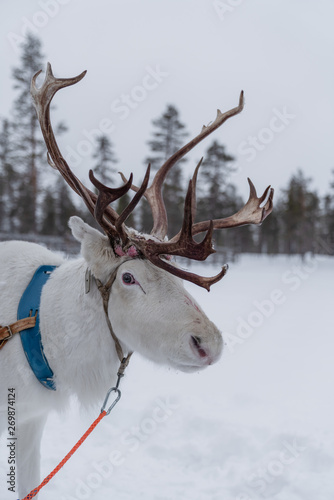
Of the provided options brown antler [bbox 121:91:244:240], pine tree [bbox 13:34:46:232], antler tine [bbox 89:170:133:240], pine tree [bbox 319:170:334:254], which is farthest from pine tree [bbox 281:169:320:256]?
antler tine [bbox 89:170:133:240]

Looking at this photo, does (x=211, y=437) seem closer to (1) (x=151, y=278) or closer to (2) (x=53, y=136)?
(1) (x=151, y=278)

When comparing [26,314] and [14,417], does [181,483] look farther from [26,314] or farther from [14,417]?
[26,314]

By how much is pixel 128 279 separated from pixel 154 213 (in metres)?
0.92

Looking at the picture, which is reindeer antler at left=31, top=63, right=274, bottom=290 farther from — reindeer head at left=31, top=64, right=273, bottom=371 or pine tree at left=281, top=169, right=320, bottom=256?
pine tree at left=281, top=169, right=320, bottom=256

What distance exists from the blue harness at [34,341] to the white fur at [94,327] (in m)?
0.04

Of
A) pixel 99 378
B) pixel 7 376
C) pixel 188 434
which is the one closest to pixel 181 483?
pixel 188 434

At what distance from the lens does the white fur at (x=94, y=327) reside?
1877 mm

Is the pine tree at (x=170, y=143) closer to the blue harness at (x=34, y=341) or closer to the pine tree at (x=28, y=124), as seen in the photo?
the pine tree at (x=28, y=124)

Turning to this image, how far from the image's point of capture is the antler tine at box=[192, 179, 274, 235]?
2.42 metres

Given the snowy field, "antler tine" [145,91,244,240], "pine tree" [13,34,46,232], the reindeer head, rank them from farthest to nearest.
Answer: "pine tree" [13,34,46,232] → the snowy field → "antler tine" [145,91,244,240] → the reindeer head

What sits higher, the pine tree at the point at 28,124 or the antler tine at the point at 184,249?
the pine tree at the point at 28,124

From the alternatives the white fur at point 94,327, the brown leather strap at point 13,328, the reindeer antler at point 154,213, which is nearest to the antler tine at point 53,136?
the reindeer antler at point 154,213

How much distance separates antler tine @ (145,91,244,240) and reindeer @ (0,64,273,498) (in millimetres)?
480

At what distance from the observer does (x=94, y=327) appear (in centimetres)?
209
